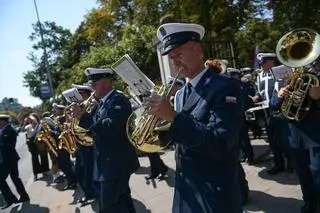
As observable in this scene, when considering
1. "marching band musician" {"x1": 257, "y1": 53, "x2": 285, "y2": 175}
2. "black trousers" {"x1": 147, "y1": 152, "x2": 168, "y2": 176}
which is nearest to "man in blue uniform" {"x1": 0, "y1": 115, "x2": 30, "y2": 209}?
"black trousers" {"x1": 147, "y1": 152, "x2": 168, "y2": 176}

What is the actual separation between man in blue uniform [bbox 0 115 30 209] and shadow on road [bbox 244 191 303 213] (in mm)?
5224

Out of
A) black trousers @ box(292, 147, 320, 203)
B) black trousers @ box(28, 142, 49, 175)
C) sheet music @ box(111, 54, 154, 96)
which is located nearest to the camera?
sheet music @ box(111, 54, 154, 96)

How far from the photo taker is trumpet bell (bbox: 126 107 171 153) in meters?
2.50

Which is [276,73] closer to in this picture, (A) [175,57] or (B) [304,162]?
(B) [304,162]

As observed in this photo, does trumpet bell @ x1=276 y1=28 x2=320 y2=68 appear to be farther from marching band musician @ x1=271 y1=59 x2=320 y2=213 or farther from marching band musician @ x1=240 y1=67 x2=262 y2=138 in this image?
marching band musician @ x1=240 y1=67 x2=262 y2=138

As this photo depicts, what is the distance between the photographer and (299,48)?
176 inches

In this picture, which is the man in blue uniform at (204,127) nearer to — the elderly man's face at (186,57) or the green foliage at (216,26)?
the elderly man's face at (186,57)

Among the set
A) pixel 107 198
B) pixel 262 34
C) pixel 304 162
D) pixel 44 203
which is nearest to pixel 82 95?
pixel 107 198

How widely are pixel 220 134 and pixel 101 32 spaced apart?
32494mm

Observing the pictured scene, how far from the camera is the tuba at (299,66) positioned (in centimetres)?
430

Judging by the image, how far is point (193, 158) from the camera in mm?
2412

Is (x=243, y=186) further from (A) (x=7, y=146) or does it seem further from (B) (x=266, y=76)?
(A) (x=7, y=146)

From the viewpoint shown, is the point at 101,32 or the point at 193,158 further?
the point at 101,32

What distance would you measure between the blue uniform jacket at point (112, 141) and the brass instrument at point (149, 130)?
1886mm
